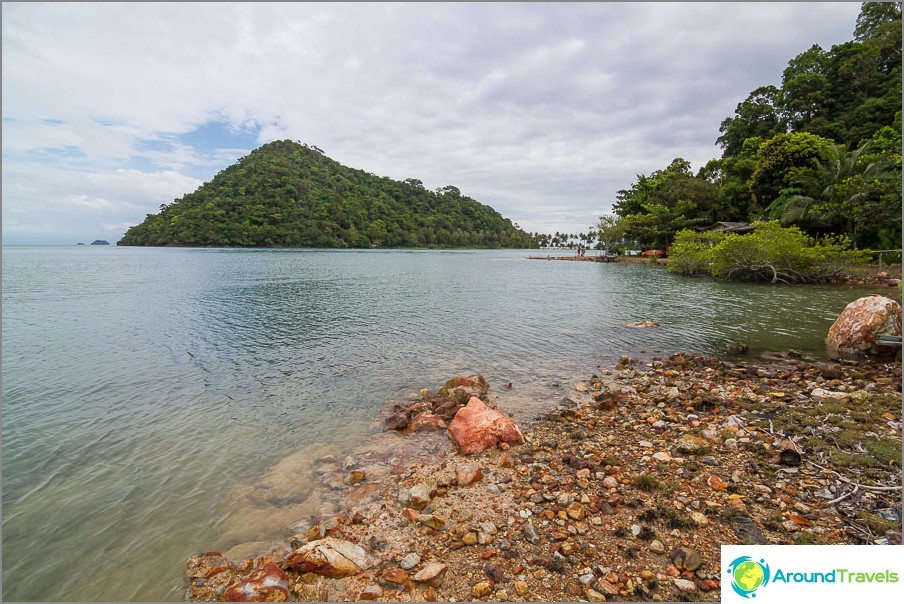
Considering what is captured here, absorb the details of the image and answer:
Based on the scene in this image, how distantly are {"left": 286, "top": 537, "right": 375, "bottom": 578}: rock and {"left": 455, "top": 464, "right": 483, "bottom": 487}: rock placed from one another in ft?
6.19

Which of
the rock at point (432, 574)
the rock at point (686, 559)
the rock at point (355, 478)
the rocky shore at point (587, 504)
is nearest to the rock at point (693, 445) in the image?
the rocky shore at point (587, 504)

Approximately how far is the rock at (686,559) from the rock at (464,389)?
541 cm

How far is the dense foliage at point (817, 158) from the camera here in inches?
1328

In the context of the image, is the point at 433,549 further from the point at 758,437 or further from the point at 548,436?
the point at 758,437

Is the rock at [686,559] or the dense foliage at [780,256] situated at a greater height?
the dense foliage at [780,256]

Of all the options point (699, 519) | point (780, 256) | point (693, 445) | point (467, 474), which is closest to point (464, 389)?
point (467, 474)

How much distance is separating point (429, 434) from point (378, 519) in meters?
2.80

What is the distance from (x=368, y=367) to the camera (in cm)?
1296

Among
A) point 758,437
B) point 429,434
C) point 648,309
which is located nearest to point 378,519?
point 429,434

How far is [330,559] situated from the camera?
185 inches

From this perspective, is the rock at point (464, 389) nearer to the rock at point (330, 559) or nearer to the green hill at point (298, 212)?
the rock at point (330, 559)

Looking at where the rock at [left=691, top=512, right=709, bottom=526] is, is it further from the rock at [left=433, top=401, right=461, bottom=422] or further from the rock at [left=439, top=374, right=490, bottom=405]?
the rock at [left=439, top=374, right=490, bottom=405]

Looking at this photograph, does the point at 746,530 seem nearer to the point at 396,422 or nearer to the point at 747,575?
the point at 747,575

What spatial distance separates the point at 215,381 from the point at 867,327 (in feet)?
68.7
